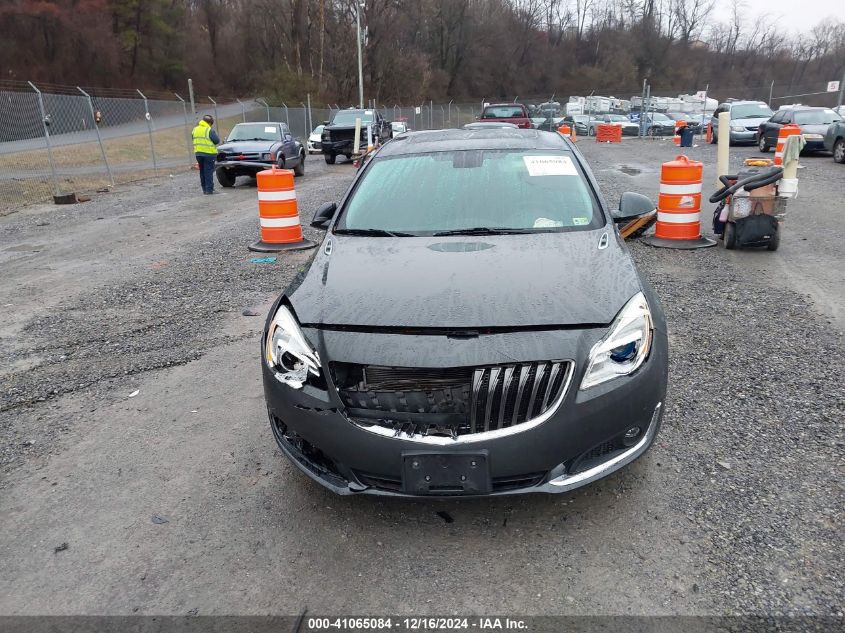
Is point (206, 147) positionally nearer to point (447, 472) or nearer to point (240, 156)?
point (240, 156)

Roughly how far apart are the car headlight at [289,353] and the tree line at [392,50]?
36.5m

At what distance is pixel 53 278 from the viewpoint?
7703 millimetres

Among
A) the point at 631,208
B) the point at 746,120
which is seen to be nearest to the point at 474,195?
the point at 631,208

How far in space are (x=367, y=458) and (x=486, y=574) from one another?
660mm

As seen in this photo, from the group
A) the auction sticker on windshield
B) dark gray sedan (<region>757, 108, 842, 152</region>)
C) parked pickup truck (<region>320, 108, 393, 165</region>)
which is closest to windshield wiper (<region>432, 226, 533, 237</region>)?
the auction sticker on windshield

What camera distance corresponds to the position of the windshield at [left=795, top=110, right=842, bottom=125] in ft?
65.5

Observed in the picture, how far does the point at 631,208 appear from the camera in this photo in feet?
14.5

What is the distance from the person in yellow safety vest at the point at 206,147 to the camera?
14.5 metres

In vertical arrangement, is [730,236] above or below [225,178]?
below

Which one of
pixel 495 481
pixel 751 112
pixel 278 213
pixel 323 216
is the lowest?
pixel 495 481

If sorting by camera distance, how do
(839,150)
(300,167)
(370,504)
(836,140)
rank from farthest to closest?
(300,167) → (836,140) → (839,150) → (370,504)

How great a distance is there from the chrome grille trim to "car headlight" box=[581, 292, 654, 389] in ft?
0.37

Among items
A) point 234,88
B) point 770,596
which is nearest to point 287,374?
point 770,596

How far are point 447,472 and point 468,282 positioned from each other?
93cm
